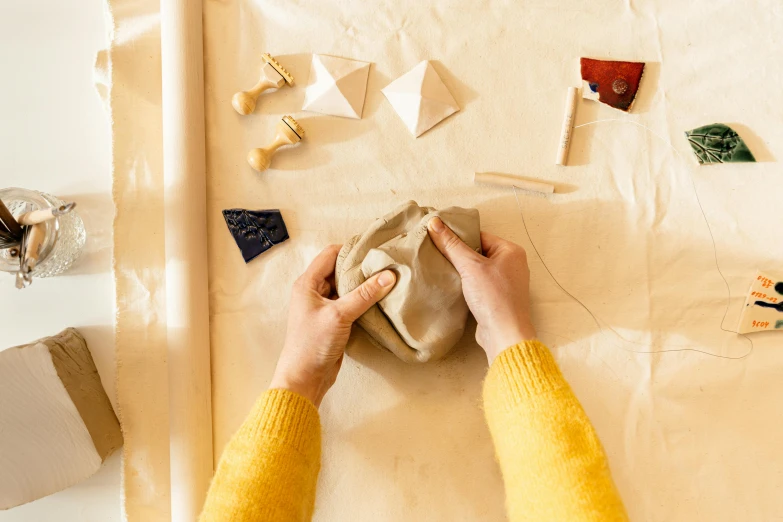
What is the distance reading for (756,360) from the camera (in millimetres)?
874

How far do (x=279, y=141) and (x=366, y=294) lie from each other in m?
0.31

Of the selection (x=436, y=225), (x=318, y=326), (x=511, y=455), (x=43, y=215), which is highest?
(x=43, y=215)

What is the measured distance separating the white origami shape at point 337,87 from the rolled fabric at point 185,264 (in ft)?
0.66

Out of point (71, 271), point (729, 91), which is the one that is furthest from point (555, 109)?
point (71, 271)

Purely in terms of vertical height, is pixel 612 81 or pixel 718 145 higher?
pixel 612 81

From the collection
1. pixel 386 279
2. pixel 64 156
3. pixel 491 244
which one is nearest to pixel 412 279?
pixel 386 279

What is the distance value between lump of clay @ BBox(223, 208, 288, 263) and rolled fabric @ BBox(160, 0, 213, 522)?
0.20 feet

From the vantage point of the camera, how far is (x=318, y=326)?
2.67 ft

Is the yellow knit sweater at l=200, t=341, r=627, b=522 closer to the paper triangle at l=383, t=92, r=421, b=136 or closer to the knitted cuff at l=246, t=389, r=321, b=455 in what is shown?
the knitted cuff at l=246, t=389, r=321, b=455

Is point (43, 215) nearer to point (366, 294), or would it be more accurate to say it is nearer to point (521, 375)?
point (366, 294)

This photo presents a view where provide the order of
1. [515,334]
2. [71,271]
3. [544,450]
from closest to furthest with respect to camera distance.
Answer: [544,450] → [515,334] → [71,271]

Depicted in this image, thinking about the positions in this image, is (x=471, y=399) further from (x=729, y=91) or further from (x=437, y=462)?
(x=729, y=91)

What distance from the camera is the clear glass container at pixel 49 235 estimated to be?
800 millimetres

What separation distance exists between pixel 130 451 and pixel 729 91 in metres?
1.19
